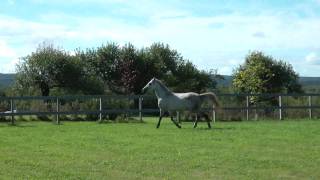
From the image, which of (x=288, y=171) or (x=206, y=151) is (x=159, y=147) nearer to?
(x=206, y=151)

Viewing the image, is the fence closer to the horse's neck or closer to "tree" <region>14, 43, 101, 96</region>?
the horse's neck

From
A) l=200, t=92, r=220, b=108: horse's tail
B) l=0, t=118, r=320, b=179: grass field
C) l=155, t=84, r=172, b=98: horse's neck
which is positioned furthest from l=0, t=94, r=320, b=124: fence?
l=0, t=118, r=320, b=179: grass field

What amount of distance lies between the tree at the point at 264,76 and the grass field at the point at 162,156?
1134 inches

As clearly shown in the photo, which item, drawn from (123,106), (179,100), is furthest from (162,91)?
(123,106)

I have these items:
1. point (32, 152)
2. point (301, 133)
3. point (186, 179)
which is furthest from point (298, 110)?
point (186, 179)

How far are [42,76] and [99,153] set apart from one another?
31947mm

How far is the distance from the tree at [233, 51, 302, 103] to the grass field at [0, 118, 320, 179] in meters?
28.8

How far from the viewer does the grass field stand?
10570mm

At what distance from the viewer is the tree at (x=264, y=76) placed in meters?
47.7

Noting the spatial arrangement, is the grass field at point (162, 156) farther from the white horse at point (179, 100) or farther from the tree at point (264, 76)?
the tree at point (264, 76)

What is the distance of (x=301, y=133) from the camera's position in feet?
62.6

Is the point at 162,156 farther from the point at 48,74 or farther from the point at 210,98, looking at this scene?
the point at 48,74

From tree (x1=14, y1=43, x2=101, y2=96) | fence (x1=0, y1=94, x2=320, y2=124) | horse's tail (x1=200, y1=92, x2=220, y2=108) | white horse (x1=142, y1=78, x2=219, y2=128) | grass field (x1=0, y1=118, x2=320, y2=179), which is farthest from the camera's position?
tree (x1=14, y1=43, x2=101, y2=96)

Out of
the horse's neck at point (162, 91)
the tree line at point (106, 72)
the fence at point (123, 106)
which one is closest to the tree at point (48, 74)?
the tree line at point (106, 72)
